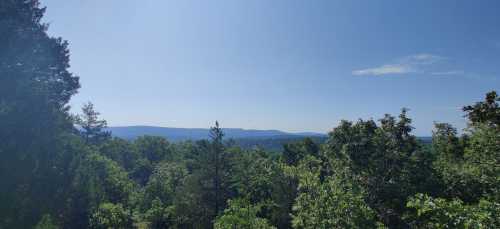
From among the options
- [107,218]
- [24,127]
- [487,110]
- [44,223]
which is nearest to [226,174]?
[107,218]

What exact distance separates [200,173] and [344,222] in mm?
20592

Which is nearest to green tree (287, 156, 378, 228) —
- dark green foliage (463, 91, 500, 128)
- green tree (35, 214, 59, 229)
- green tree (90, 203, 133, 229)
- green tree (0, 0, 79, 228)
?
dark green foliage (463, 91, 500, 128)

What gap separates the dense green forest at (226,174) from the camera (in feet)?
34.7

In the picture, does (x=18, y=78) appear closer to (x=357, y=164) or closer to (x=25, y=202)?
(x=25, y=202)

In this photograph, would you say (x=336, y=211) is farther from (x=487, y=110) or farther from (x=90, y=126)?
(x=90, y=126)

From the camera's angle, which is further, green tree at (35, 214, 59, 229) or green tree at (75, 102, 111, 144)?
green tree at (75, 102, 111, 144)

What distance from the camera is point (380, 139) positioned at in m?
18.7

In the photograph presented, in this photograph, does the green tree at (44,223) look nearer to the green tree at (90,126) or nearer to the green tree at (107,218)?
the green tree at (107,218)

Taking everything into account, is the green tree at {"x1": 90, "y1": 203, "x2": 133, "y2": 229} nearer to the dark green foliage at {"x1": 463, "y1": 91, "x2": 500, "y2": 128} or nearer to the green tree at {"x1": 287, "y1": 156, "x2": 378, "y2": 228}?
the green tree at {"x1": 287, "y1": 156, "x2": 378, "y2": 228}

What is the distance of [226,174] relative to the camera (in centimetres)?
2994

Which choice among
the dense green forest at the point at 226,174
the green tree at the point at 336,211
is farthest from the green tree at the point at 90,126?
the green tree at the point at 336,211

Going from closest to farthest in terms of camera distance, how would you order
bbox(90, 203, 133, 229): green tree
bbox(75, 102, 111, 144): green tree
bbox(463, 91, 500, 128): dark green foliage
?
bbox(463, 91, 500, 128): dark green foliage < bbox(90, 203, 133, 229): green tree < bbox(75, 102, 111, 144): green tree

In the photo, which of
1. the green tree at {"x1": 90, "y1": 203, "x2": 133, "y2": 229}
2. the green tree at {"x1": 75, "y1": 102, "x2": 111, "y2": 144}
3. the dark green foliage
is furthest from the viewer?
the green tree at {"x1": 75, "y1": 102, "x2": 111, "y2": 144}

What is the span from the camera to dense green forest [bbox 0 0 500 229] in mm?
10586
